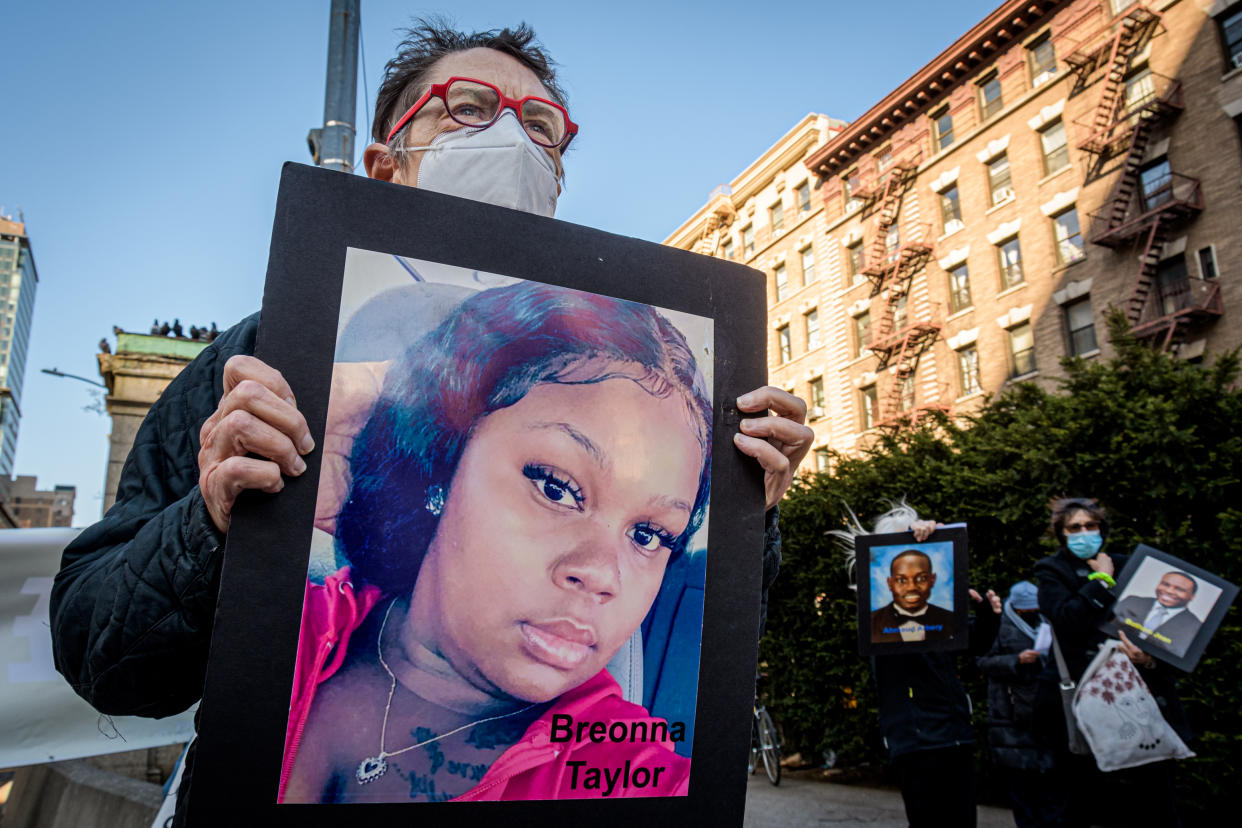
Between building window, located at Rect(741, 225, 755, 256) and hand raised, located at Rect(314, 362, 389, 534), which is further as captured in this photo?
building window, located at Rect(741, 225, 755, 256)

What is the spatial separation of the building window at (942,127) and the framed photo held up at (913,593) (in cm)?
2557

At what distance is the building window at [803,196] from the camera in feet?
116

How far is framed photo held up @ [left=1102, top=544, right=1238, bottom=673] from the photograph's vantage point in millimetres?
5184

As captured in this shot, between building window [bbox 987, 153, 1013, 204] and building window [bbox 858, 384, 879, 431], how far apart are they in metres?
7.75

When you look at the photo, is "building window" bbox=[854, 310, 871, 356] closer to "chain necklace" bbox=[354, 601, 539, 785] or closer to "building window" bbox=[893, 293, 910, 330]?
"building window" bbox=[893, 293, 910, 330]

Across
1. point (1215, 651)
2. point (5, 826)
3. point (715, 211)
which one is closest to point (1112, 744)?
point (1215, 651)

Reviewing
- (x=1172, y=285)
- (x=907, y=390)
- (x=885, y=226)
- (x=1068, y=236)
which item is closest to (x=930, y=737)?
(x=1172, y=285)

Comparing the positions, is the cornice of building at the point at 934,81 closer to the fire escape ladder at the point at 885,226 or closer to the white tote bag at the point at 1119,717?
the fire escape ladder at the point at 885,226

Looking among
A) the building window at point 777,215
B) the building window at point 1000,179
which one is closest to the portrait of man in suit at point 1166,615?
the building window at point 1000,179

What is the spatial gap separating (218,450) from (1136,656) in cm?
604

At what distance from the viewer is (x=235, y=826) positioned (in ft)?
3.31

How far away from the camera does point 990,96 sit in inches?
1061

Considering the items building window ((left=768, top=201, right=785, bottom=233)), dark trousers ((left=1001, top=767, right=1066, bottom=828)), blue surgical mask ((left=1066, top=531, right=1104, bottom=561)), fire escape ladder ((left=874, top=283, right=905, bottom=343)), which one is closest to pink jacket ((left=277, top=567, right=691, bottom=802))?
blue surgical mask ((left=1066, top=531, right=1104, bottom=561))

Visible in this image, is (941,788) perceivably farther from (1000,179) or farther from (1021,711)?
(1000,179)
